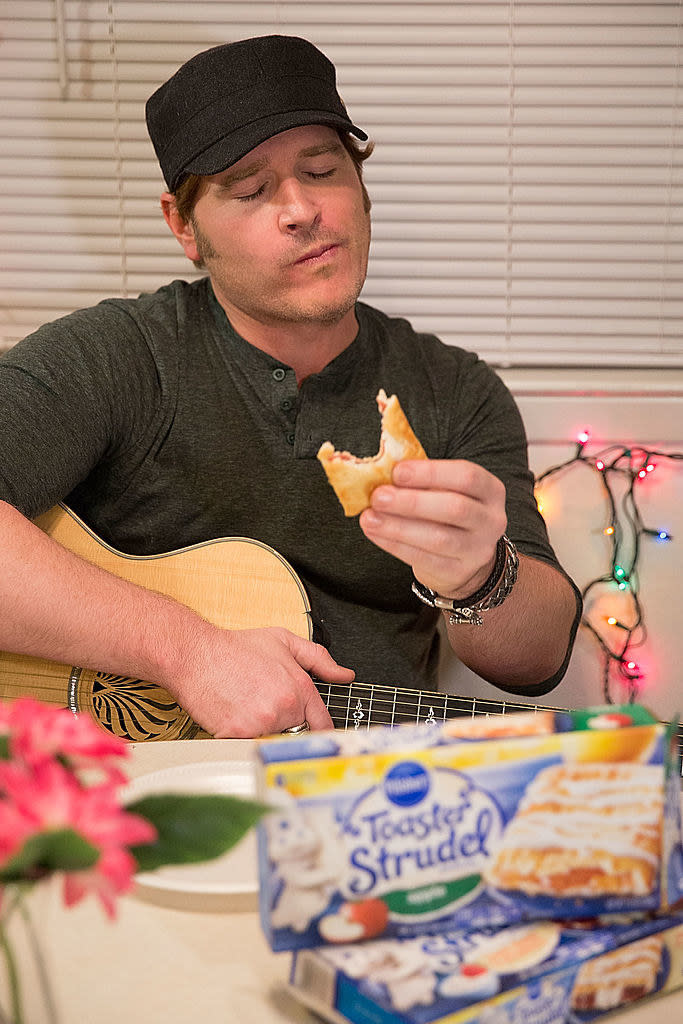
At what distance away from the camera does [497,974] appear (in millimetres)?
537

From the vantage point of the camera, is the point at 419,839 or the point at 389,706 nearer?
the point at 419,839

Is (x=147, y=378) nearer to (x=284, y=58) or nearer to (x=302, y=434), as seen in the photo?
(x=302, y=434)

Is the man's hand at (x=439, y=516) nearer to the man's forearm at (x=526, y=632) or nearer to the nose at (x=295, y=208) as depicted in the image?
the man's forearm at (x=526, y=632)

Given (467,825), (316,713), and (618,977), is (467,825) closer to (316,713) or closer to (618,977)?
(618,977)

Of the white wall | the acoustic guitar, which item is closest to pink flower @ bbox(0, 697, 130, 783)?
the acoustic guitar

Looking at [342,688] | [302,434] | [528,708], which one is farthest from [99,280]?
[528,708]

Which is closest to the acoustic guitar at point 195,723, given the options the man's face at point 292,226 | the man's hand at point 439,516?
the man's hand at point 439,516

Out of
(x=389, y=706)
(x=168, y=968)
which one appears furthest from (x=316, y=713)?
(x=168, y=968)

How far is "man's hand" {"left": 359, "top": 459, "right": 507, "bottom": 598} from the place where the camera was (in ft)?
3.30

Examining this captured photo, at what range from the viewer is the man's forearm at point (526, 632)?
1.43m

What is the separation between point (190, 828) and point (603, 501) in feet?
5.35

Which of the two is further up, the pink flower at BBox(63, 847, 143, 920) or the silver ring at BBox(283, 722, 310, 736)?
the pink flower at BBox(63, 847, 143, 920)

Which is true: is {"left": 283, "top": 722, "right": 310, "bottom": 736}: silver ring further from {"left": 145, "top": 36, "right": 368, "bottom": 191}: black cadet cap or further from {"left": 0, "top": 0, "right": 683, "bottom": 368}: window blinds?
{"left": 0, "top": 0, "right": 683, "bottom": 368}: window blinds

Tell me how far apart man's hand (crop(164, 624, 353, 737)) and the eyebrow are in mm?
677
